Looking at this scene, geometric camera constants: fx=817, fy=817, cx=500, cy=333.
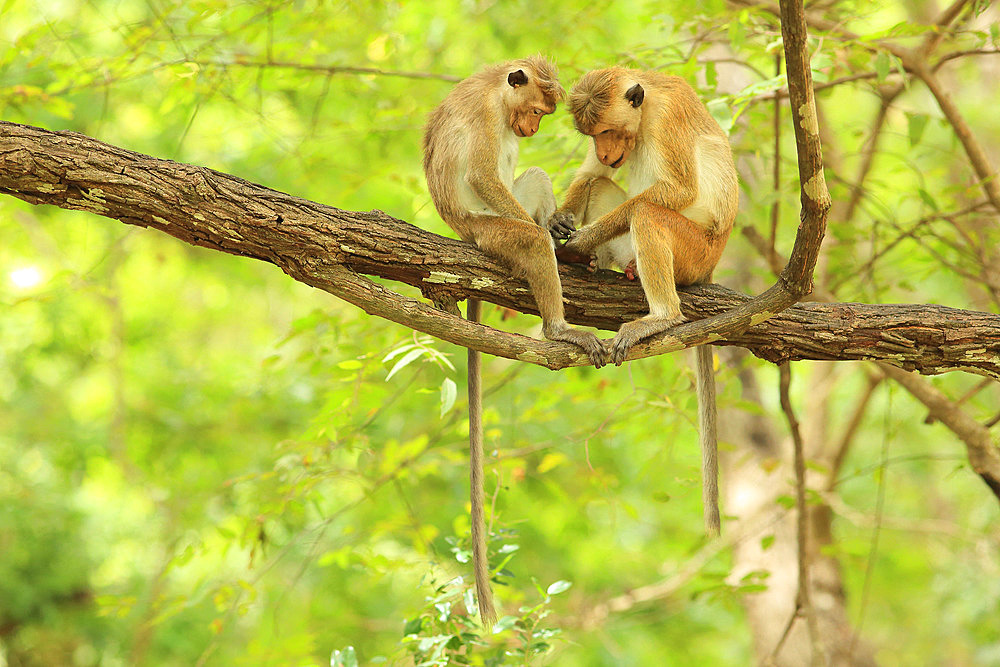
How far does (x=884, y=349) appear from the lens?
4.04m

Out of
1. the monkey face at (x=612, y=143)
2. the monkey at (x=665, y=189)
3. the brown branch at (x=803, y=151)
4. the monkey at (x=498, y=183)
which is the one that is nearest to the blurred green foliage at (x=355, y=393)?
the monkey at (x=665, y=189)

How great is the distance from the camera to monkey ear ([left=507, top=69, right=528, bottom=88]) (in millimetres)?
4645

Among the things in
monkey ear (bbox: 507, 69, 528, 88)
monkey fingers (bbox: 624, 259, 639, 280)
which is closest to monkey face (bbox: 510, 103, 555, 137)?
monkey ear (bbox: 507, 69, 528, 88)

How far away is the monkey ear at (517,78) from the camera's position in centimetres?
464

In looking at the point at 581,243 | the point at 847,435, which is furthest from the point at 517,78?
the point at 847,435

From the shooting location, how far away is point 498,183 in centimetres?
455

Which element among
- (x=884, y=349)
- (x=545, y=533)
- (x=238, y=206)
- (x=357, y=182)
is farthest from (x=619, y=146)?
(x=545, y=533)

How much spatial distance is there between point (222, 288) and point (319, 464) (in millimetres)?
11443

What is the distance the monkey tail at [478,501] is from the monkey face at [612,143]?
1130 millimetres

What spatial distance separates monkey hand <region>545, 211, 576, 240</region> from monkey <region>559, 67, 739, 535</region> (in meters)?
0.06

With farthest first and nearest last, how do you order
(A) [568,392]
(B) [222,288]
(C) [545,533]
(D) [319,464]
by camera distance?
(B) [222,288]
(C) [545,533]
(A) [568,392]
(D) [319,464]

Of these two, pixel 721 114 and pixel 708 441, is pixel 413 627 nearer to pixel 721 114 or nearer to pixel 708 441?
pixel 708 441

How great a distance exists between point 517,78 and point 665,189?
1061mm

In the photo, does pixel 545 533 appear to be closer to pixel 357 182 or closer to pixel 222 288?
pixel 357 182
